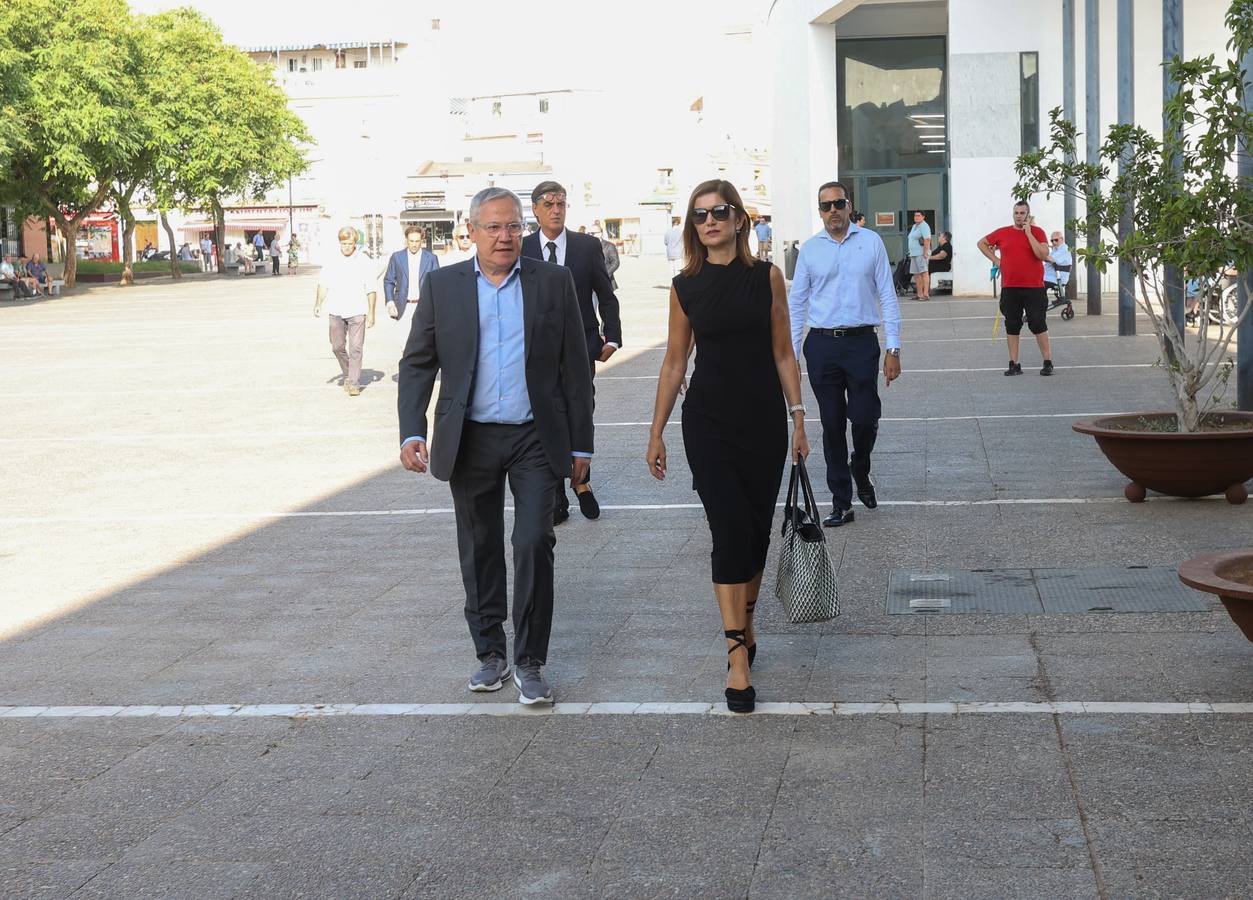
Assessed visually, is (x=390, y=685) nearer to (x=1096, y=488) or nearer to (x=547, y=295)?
(x=547, y=295)

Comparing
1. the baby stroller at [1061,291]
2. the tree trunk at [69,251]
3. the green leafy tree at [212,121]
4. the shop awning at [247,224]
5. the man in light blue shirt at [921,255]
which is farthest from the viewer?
the shop awning at [247,224]

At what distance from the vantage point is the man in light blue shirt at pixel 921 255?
31.7 meters

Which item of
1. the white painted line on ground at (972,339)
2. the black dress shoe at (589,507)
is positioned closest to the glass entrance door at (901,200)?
the white painted line on ground at (972,339)

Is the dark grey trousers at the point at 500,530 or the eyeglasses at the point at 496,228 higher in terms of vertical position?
the eyeglasses at the point at 496,228

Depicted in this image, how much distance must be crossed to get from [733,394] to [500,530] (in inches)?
39.6

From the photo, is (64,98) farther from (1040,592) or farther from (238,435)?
(1040,592)

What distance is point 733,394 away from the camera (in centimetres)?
554

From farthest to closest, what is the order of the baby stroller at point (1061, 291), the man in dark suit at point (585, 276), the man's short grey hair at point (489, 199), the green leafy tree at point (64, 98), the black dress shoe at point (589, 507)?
the green leafy tree at point (64, 98) < the baby stroller at point (1061, 291) < the black dress shoe at point (589, 507) < the man in dark suit at point (585, 276) < the man's short grey hair at point (489, 199)

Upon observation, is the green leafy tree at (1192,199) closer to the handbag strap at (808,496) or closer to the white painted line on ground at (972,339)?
the handbag strap at (808,496)

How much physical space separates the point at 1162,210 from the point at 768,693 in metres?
4.11

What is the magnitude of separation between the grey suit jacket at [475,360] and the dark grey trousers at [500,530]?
3.5 inches

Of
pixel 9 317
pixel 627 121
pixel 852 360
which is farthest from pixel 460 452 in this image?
pixel 627 121

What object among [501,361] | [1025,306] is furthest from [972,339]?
[501,361]

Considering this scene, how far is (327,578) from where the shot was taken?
8.10 meters
